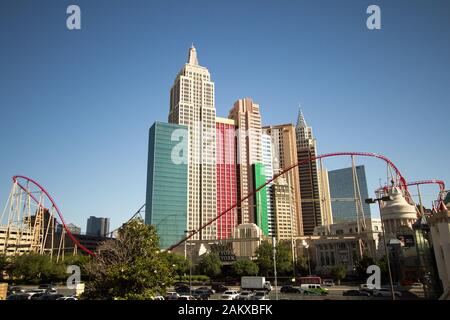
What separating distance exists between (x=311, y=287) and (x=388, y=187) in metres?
32.7

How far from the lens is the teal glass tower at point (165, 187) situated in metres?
103

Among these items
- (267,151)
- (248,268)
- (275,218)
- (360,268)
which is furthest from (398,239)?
(267,151)

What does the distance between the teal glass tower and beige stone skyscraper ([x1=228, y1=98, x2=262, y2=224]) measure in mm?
Answer: 27810

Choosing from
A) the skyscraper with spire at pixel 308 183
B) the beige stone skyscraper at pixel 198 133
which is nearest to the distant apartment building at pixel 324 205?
the skyscraper with spire at pixel 308 183

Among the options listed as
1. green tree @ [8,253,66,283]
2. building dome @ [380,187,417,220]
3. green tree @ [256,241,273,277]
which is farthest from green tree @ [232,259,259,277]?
green tree @ [8,253,66,283]

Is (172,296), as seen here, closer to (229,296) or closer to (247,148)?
(229,296)

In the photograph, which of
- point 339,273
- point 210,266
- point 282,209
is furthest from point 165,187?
point 339,273

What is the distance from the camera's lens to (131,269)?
65.8 ft

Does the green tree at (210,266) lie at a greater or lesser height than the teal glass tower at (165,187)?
lesser

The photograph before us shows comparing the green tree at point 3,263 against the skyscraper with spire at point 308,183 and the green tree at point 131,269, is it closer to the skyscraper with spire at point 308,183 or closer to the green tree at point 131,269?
the green tree at point 131,269

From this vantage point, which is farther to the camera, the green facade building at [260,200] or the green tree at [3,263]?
the green facade building at [260,200]

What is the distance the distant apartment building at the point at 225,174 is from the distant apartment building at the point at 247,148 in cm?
246
